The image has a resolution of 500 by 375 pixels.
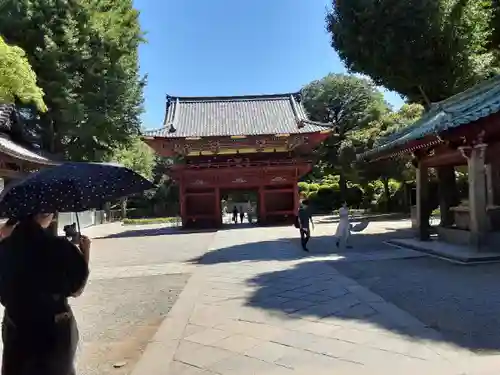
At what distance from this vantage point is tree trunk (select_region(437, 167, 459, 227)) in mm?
14039

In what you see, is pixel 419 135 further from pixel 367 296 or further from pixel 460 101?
pixel 367 296

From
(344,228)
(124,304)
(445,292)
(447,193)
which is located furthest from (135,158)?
(445,292)

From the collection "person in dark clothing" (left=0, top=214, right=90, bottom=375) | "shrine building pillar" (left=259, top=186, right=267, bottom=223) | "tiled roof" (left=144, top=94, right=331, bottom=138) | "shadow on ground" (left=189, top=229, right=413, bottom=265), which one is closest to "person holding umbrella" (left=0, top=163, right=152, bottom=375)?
"person in dark clothing" (left=0, top=214, right=90, bottom=375)

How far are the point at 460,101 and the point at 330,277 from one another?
663 centimetres

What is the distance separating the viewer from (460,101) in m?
11.8

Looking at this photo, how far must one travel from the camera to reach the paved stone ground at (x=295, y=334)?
399cm

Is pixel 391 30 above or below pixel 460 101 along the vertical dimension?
above

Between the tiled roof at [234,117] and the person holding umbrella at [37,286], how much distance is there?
2302 cm

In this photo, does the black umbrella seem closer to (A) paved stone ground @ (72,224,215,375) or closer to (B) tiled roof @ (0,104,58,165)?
(A) paved stone ground @ (72,224,215,375)

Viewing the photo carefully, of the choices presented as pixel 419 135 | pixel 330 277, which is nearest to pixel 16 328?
pixel 330 277

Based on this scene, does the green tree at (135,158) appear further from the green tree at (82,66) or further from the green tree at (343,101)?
the green tree at (343,101)

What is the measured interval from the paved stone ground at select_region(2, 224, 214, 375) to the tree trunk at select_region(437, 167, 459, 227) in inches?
297

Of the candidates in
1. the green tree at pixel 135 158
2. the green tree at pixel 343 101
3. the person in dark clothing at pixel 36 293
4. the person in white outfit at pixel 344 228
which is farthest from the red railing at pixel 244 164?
the person in dark clothing at pixel 36 293

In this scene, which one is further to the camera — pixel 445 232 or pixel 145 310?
pixel 445 232
